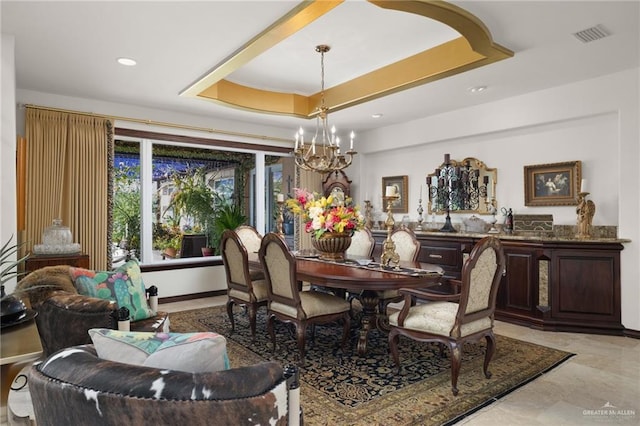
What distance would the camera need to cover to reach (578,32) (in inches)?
114

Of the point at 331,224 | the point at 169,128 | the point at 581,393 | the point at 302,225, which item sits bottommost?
the point at 581,393

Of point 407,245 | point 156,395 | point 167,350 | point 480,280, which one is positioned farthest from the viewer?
point 407,245

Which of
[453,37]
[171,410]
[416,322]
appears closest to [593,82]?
[453,37]

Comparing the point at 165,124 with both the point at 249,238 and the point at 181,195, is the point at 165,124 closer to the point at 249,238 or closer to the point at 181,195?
the point at 181,195

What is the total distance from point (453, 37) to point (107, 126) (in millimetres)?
3870

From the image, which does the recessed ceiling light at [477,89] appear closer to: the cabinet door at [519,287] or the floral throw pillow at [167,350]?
the cabinet door at [519,287]

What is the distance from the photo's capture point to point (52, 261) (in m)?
3.63

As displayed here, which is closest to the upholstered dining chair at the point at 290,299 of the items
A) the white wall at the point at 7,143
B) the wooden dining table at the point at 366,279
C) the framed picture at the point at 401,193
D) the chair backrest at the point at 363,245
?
the wooden dining table at the point at 366,279

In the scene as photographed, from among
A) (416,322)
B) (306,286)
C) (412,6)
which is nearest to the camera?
(412,6)

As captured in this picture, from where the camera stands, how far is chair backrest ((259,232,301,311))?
295 cm

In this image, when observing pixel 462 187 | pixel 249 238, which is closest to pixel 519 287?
pixel 462 187

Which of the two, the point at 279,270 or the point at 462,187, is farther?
the point at 462,187

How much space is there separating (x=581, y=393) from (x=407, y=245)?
1.90 metres

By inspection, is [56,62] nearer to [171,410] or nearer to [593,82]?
[171,410]
